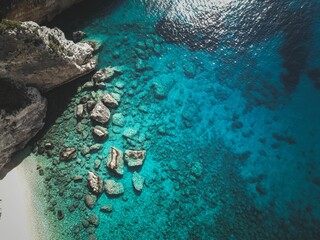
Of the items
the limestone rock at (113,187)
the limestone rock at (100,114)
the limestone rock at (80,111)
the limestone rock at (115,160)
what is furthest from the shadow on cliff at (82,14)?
the limestone rock at (113,187)

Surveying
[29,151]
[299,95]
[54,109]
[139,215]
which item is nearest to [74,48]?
[54,109]

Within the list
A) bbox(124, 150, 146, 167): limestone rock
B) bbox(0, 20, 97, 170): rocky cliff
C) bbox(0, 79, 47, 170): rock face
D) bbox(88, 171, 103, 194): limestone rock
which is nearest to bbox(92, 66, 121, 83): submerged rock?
bbox(0, 20, 97, 170): rocky cliff

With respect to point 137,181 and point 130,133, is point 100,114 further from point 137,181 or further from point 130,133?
point 137,181

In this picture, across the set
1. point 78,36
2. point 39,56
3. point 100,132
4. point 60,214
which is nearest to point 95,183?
point 60,214

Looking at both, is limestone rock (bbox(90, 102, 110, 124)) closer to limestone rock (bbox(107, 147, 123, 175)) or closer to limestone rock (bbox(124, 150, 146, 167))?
limestone rock (bbox(107, 147, 123, 175))

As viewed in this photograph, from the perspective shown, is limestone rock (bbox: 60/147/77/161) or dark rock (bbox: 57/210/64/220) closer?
dark rock (bbox: 57/210/64/220)

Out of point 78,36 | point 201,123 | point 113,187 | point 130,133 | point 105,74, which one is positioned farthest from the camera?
point 78,36

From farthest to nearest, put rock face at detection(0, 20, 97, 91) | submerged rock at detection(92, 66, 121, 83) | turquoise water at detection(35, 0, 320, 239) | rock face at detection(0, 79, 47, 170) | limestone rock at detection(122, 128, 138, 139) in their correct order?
submerged rock at detection(92, 66, 121, 83), limestone rock at detection(122, 128, 138, 139), turquoise water at detection(35, 0, 320, 239), rock face at detection(0, 79, 47, 170), rock face at detection(0, 20, 97, 91)
